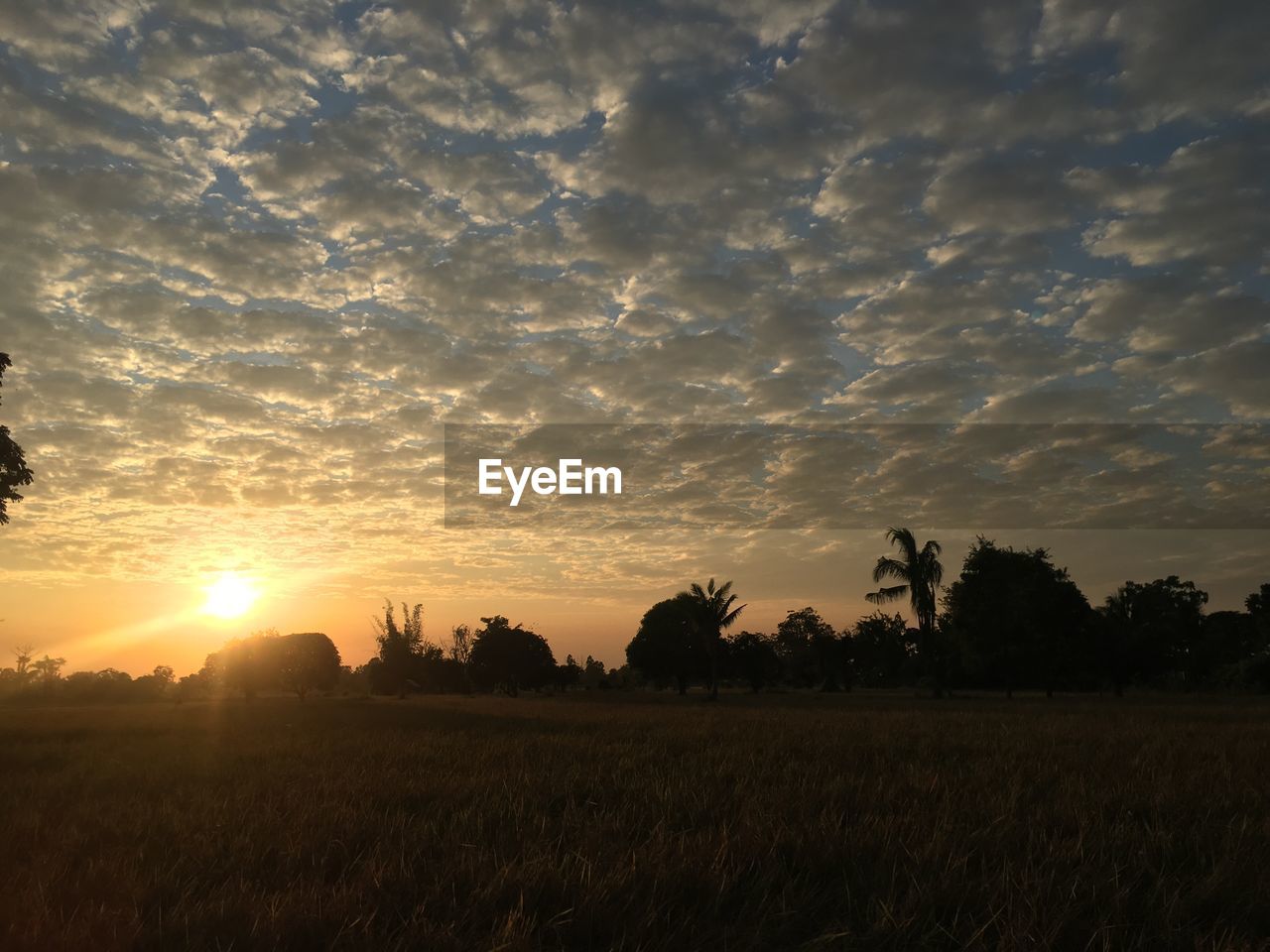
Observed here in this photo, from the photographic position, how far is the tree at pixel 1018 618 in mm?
51688

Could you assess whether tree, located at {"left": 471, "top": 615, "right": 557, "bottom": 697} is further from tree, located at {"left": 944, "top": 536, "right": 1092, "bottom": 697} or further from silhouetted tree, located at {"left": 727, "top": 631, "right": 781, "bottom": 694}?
tree, located at {"left": 944, "top": 536, "right": 1092, "bottom": 697}

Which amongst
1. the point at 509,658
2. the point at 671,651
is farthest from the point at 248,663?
the point at 671,651

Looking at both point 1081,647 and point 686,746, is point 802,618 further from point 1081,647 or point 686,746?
point 686,746

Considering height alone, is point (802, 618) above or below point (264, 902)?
above

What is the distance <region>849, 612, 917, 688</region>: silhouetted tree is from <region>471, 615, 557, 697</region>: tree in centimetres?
3728

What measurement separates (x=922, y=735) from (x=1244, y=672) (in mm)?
50049

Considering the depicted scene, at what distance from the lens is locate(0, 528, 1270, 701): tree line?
53.3 metres

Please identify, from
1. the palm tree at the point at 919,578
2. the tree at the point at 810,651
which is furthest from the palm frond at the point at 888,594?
the tree at the point at 810,651

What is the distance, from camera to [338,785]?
29.1ft

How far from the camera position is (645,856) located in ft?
17.1

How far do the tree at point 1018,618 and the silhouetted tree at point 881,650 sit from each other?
46014 millimetres

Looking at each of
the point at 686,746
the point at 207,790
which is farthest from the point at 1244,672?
the point at 207,790

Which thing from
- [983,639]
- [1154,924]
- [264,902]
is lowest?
[1154,924]

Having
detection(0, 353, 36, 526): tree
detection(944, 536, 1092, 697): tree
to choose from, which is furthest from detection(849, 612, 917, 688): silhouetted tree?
detection(0, 353, 36, 526): tree
